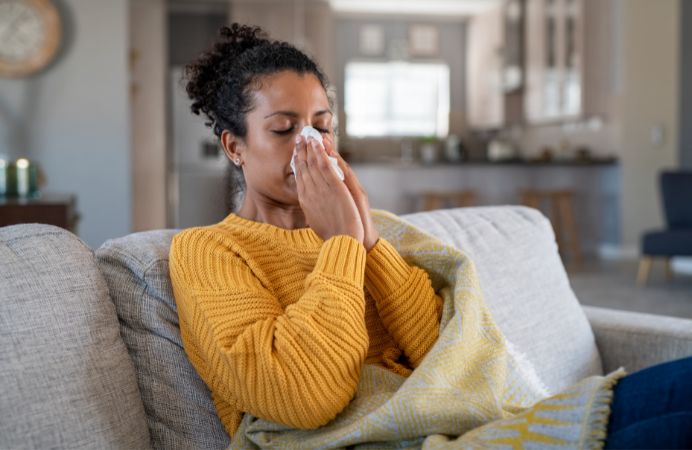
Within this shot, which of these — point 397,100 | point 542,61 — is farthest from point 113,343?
point 397,100

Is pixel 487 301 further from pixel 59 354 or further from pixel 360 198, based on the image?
pixel 59 354

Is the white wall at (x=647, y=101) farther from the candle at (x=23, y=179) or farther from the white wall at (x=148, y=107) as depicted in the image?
the candle at (x=23, y=179)

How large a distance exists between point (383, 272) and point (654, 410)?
500mm

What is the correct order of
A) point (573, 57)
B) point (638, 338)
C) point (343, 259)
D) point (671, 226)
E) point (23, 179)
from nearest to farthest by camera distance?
point (343, 259), point (638, 338), point (23, 179), point (671, 226), point (573, 57)

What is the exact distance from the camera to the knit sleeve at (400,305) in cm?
134

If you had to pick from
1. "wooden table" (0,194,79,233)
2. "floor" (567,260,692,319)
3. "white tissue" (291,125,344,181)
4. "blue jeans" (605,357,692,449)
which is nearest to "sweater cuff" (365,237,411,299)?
"white tissue" (291,125,344,181)

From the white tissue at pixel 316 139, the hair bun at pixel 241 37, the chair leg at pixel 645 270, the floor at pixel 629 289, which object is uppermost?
the hair bun at pixel 241 37

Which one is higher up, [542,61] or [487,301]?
[542,61]

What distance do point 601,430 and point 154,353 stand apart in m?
0.68

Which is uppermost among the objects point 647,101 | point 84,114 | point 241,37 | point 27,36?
point 27,36

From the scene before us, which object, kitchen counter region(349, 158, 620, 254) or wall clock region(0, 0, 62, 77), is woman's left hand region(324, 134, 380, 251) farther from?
kitchen counter region(349, 158, 620, 254)

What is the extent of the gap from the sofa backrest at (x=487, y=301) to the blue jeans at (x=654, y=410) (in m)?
0.62

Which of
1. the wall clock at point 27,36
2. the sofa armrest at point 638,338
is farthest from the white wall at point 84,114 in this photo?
the sofa armrest at point 638,338

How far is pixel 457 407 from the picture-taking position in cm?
113
